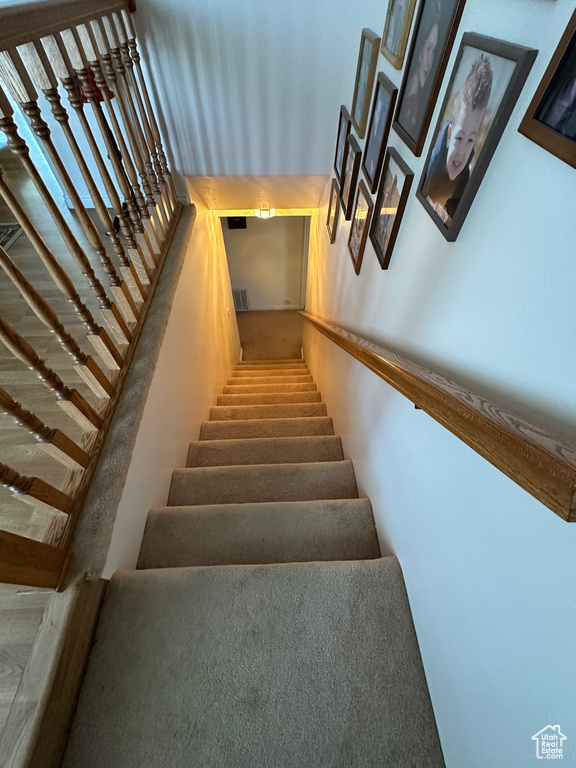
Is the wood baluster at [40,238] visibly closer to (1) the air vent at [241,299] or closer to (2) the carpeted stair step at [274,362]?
(2) the carpeted stair step at [274,362]

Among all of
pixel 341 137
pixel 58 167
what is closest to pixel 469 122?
pixel 58 167

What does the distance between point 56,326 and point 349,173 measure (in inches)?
66.0

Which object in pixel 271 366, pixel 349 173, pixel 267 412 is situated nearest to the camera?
pixel 349 173

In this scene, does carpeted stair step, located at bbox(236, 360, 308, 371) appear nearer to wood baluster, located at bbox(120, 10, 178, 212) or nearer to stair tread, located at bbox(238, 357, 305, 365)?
stair tread, located at bbox(238, 357, 305, 365)

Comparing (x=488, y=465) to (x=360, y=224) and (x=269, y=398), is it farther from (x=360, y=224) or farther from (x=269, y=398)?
(x=269, y=398)

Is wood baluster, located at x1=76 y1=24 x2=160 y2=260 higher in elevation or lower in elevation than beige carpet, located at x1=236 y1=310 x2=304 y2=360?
lower

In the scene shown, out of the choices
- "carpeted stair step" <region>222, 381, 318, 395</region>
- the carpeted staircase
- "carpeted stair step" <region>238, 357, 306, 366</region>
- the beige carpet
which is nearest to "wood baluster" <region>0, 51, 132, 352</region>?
the carpeted staircase

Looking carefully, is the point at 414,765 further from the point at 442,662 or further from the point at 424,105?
the point at 424,105

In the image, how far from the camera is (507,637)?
655 mm

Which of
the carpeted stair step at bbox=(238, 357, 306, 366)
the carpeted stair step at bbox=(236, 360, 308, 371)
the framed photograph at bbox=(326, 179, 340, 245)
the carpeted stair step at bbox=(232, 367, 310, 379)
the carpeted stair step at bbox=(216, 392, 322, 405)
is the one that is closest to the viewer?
the framed photograph at bbox=(326, 179, 340, 245)

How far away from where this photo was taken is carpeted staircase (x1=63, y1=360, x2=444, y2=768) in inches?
37.9

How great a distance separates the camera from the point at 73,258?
5.34ft

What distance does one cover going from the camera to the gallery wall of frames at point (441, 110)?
0.56 meters

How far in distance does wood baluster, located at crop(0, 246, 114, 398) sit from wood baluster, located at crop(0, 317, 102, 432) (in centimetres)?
8
